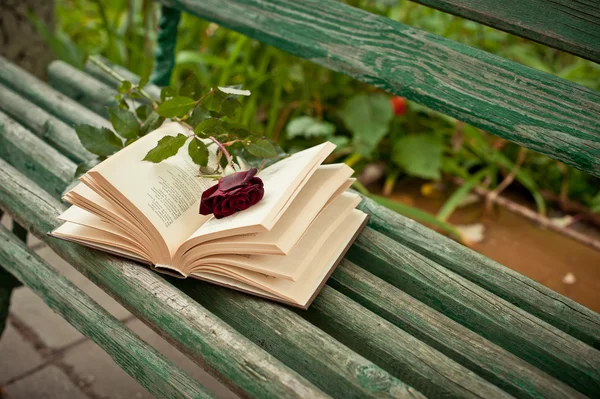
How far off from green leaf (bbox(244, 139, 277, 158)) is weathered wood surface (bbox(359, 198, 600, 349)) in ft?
0.76

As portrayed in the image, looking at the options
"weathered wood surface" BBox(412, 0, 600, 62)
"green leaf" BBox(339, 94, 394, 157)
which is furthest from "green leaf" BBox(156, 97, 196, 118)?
"green leaf" BBox(339, 94, 394, 157)

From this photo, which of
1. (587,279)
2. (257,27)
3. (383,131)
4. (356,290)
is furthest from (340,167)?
(587,279)

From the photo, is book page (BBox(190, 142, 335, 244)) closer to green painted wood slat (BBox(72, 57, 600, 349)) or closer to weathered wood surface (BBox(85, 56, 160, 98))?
green painted wood slat (BBox(72, 57, 600, 349))

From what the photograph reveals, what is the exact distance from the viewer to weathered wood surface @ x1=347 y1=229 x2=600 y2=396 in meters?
1.02

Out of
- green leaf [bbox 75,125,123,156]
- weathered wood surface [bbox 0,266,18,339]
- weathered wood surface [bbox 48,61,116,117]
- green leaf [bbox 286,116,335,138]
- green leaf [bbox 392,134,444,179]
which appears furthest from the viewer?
green leaf [bbox 392,134,444,179]

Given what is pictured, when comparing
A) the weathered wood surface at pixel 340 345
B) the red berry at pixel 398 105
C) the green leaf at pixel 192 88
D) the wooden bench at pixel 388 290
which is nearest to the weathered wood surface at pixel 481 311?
the wooden bench at pixel 388 290

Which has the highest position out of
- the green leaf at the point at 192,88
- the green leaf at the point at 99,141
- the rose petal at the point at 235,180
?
the green leaf at the point at 192,88

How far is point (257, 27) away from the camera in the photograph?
66.5 inches

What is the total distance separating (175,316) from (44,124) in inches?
31.3

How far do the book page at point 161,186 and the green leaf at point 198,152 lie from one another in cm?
3

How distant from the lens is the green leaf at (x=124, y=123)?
134 cm

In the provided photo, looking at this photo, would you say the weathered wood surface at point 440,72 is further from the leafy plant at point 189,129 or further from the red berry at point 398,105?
the red berry at point 398,105

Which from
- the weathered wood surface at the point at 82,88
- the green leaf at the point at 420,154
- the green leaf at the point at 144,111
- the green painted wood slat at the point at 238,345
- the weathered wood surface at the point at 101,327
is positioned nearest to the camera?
the green painted wood slat at the point at 238,345

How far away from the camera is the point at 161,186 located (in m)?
1.18
